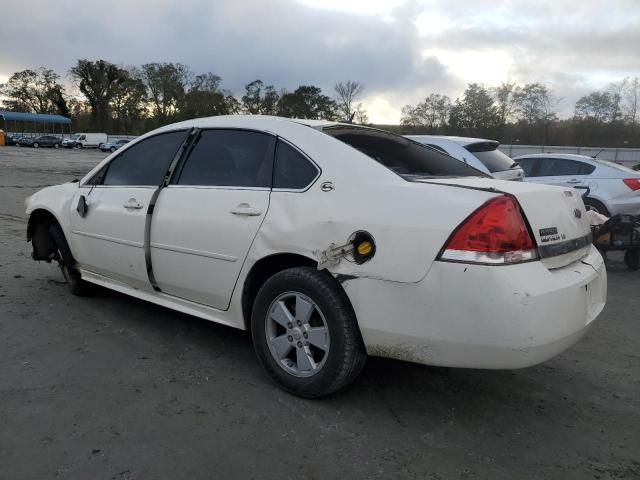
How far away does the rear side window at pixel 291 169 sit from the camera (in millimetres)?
3139

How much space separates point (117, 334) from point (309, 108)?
65.0 meters

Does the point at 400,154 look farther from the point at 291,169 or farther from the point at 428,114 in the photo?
the point at 428,114

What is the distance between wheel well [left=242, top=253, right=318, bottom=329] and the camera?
10.2ft

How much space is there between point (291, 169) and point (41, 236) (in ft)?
10.4

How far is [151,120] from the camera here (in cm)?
8062

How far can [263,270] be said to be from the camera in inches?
130

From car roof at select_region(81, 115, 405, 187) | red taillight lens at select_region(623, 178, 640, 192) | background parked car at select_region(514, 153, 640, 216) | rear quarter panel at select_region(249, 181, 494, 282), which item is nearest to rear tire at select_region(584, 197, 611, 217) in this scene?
background parked car at select_region(514, 153, 640, 216)

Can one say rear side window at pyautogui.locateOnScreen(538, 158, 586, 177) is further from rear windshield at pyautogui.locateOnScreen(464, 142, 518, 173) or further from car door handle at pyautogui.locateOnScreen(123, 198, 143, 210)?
car door handle at pyautogui.locateOnScreen(123, 198, 143, 210)

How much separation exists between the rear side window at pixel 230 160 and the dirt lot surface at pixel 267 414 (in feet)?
3.93

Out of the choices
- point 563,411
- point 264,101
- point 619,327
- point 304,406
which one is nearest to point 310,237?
point 304,406

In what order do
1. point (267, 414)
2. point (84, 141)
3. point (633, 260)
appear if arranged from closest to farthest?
1. point (267, 414)
2. point (633, 260)
3. point (84, 141)

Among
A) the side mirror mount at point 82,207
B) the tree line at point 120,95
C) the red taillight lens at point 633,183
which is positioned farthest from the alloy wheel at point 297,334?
the tree line at point 120,95

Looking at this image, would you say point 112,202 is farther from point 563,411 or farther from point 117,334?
point 563,411

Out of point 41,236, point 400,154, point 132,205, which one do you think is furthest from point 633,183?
point 41,236
